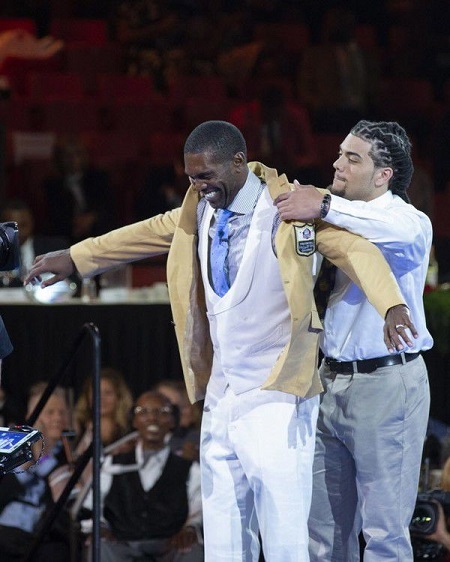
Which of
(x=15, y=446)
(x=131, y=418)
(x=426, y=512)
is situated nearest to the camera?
(x=15, y=446)

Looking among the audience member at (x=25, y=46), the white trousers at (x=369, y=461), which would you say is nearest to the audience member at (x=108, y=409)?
the white trousers at (x=369, y=461)

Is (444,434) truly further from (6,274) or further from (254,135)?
(254,135)

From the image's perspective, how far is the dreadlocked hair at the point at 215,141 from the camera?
329 cm

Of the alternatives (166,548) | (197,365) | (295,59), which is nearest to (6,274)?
(166,548)

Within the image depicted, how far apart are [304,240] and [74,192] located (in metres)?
5.30

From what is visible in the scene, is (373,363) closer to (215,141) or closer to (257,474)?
(257,474)

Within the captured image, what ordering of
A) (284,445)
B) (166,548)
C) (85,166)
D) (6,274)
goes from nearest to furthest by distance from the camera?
(284,445) → (166,548) → (6,274) → (85,166)

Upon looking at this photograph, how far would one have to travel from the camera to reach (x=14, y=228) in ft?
11.1

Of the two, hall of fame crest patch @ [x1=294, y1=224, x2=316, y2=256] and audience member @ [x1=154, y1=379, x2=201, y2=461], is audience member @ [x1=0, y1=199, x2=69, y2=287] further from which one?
hall of fame crest patch @ [x1=294, y1=224, x2=316, y2=256]

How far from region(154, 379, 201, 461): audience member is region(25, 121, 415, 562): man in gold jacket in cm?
208

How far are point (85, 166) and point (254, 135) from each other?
4.48 ft

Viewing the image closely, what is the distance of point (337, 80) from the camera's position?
961cm

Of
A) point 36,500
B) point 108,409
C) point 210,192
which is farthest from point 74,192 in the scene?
point 210,192

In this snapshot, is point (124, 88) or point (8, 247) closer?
point (8, 247)
